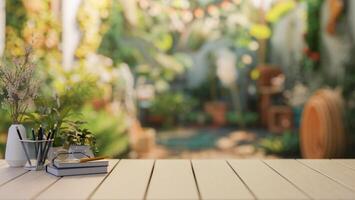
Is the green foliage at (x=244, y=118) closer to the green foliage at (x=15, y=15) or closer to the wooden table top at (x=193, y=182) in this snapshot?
the green foliage at (x=15, y=15)

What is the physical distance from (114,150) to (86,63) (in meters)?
0.94

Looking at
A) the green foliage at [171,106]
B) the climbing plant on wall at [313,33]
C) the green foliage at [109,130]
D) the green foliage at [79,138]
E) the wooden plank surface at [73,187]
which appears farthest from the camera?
the green foliage at [171,106]

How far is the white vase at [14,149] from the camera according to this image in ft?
5.64

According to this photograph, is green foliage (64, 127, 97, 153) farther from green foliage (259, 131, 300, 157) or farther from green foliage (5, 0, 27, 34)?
green foliage (259, 131, 300, 157)

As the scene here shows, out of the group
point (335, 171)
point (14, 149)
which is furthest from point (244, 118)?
point (14, 149)

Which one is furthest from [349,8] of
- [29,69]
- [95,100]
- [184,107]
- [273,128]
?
[29,69]

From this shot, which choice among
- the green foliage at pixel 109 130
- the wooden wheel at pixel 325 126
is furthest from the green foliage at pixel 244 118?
the green foliage at pixel 109 130

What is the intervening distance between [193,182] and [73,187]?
0.37 metres

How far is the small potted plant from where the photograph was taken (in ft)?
5.43

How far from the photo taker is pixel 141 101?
490cm

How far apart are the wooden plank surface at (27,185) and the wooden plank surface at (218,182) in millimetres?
461

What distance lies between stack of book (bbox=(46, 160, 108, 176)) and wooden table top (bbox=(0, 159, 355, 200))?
3 centimetres

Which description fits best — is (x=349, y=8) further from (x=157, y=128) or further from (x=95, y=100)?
(x=95, y=100)

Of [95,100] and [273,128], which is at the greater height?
[95,100]
